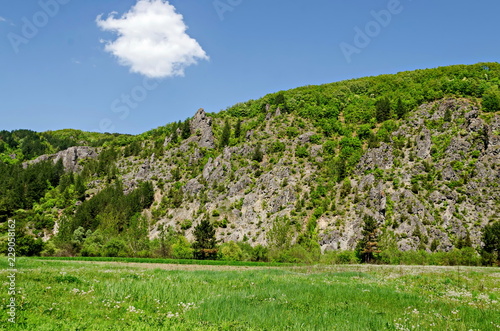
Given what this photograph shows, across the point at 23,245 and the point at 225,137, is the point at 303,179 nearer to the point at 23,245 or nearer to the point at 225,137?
the point at 225,137

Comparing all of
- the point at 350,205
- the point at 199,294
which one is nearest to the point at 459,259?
the point at 350,205

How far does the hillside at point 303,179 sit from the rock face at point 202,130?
0.79m

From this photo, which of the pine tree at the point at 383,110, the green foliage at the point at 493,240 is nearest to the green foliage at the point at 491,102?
the pine tree at the point at 383,110

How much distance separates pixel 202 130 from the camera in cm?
17450

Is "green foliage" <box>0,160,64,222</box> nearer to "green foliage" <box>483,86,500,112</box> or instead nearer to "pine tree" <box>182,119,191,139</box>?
"pine tree" <box>182,119,191,139</box>

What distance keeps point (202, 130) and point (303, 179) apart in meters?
73.1

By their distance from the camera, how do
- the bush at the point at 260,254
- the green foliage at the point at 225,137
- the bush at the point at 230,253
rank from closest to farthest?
the bush at the point at 230,253 < the bush at the point at 260,254 < the green foliage at the point at 225,137

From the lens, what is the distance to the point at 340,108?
17325 cm

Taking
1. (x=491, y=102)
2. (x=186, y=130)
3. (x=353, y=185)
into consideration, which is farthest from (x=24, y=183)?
(x=491, y=102)

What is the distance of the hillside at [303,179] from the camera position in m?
91.9

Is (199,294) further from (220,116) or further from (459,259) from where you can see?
(220,116)

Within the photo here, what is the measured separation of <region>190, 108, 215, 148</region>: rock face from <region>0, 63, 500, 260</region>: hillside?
0.79 m

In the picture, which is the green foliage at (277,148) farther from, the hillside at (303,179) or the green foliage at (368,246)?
the green foliage at (368,246)

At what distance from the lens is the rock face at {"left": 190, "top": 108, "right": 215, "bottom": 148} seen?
544 feet
